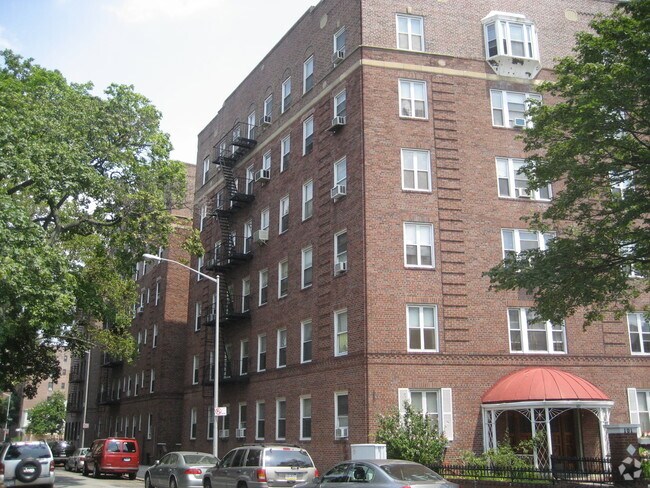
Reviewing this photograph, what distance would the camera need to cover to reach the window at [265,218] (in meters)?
36.8

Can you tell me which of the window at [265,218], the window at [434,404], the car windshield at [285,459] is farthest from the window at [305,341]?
the car windshield at [285,459]

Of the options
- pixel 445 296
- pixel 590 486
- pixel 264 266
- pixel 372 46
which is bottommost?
pixel 590 486

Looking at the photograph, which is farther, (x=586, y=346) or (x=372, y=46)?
(x=372, y=46)

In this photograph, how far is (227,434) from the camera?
120 feet

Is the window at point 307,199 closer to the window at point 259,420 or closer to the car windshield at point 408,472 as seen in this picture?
the window at point 259,420

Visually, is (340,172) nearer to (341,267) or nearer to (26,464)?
(341,267)

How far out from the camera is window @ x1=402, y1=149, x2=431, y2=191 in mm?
28906

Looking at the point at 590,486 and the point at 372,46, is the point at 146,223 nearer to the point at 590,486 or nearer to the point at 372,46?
the point at 372,46

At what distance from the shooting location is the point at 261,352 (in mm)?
35156

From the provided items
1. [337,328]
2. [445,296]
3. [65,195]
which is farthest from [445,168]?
[65,195]

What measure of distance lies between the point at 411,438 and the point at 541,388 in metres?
5.07

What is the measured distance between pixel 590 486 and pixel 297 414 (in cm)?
1552

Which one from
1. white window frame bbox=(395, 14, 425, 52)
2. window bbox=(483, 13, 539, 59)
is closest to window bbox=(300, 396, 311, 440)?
white window frame bbox=(395, 14, 425, 52)

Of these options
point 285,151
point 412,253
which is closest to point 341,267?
point 412,253
